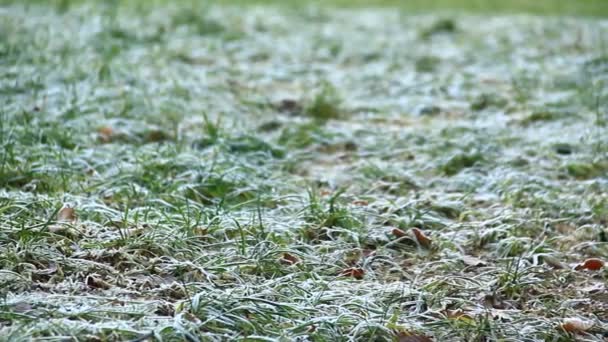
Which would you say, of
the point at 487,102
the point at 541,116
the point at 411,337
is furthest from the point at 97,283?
the point at 487,102

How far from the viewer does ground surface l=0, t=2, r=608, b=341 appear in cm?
226

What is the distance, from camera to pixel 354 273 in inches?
102

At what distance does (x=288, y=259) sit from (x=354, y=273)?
0.21 metres

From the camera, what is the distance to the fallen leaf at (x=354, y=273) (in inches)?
102

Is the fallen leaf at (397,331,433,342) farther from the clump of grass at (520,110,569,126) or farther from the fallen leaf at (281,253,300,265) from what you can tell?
the clump of grass at (520,110,569,126)

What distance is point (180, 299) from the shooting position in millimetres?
2293

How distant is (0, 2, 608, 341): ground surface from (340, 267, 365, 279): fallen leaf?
2 cm

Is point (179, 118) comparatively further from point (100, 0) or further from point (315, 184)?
point (100, 0)

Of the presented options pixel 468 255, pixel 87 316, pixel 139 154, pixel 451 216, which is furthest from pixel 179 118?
pixel 87 316

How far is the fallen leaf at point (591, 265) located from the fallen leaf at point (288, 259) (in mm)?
929

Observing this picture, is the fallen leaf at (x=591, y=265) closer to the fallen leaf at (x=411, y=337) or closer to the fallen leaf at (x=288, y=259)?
the fallen leaf at (x=411, y=337)

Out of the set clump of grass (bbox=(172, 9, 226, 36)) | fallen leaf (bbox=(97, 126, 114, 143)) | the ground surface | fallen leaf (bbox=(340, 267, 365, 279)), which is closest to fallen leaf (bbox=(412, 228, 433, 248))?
the ground surface

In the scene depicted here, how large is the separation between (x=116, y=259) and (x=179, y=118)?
1.78m

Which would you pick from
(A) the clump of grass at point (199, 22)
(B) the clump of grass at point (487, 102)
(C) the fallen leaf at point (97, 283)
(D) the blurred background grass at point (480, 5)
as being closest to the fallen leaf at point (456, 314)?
(C) the fallen leaf at point (97, 283)
